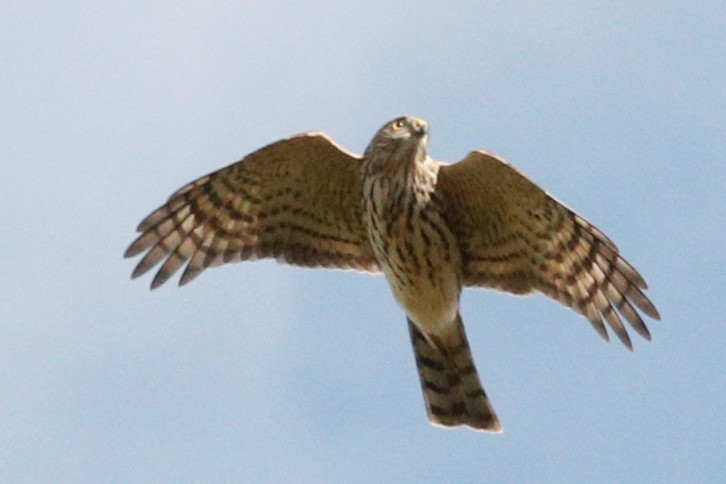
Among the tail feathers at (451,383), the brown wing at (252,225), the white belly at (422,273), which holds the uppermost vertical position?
the brown wing at (252,225)

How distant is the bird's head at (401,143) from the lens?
553 inches

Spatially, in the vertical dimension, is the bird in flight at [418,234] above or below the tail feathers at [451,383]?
above

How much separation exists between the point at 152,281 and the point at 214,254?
598mm

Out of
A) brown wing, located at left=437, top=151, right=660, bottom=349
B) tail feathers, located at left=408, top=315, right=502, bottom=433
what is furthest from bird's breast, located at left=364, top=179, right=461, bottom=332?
tail feathers, located at left=408, top=315, right=502, bottom=433

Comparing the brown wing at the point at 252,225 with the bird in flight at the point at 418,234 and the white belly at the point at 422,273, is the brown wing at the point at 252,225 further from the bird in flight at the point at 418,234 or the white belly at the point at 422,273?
the white belly at the point at 422,273

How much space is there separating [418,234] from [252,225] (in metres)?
1.70

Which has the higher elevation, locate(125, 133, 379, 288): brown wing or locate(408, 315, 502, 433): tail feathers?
locate(125, 133, 379, 288): brown wing

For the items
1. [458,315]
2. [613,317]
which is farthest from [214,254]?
[613,317]

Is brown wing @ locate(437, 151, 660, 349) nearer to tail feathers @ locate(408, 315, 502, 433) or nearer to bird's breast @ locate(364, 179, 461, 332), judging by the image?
bird's breast @ locate(364, 179, 461, 332)

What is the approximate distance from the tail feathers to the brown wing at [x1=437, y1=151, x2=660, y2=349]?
2.16 ft

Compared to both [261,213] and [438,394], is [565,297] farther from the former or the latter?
[261,213]

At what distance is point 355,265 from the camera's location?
15.0m

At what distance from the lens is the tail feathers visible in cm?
1497

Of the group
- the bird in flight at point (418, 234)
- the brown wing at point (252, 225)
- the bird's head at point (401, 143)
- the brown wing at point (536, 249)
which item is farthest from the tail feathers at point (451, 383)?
the bird's head at point (401, 143)
